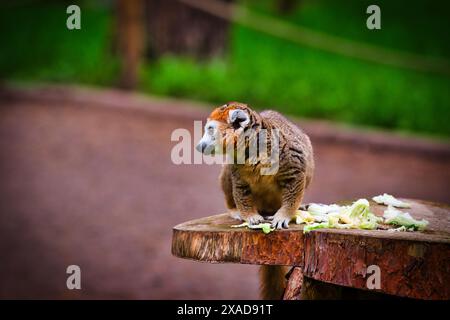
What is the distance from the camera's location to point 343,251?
3303mm

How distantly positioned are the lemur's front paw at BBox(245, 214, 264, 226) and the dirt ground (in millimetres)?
2928

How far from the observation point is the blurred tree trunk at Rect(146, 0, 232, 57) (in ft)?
40.4

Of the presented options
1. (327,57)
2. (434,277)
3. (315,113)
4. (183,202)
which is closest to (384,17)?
(327,57)

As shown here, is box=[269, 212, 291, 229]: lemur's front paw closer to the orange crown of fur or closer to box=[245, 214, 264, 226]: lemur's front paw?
box=[245, 214, 264, 226]: lemur's front paw

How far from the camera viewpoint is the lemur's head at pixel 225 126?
3635 millimetres

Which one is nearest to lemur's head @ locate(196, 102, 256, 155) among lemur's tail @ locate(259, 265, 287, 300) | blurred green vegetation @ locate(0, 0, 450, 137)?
lemur's tail @ locate(259, 265, 287, 300)

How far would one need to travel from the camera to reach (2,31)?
1420 centimetres

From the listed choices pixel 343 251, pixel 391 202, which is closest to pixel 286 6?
pixel 391 202

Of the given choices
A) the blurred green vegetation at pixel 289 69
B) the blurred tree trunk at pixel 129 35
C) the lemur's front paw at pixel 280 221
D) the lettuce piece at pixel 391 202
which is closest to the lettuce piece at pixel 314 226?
the lemur's front paw at pixel 280 221

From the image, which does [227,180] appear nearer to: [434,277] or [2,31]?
[434,277]

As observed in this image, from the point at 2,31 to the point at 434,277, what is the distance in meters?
12.6

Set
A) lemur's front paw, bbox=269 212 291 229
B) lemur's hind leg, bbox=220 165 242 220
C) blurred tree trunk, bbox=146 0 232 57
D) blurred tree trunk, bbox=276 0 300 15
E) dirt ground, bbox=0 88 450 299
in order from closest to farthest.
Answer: lemur's front paw, bbox=269 212 291 229
lemur's hind leg, bbox=220 165 242 220
dirt ground, bbox=0 88 450 299
blurred tree trunk, bbox=146 0 232 57
blurred tree trunk, bbox=276 0 300 15

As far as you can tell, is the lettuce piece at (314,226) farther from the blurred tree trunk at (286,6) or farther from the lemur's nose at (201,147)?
the blurred tree trunk at (286,6)

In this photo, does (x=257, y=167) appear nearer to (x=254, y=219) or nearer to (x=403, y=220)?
(x=254, y=219)
